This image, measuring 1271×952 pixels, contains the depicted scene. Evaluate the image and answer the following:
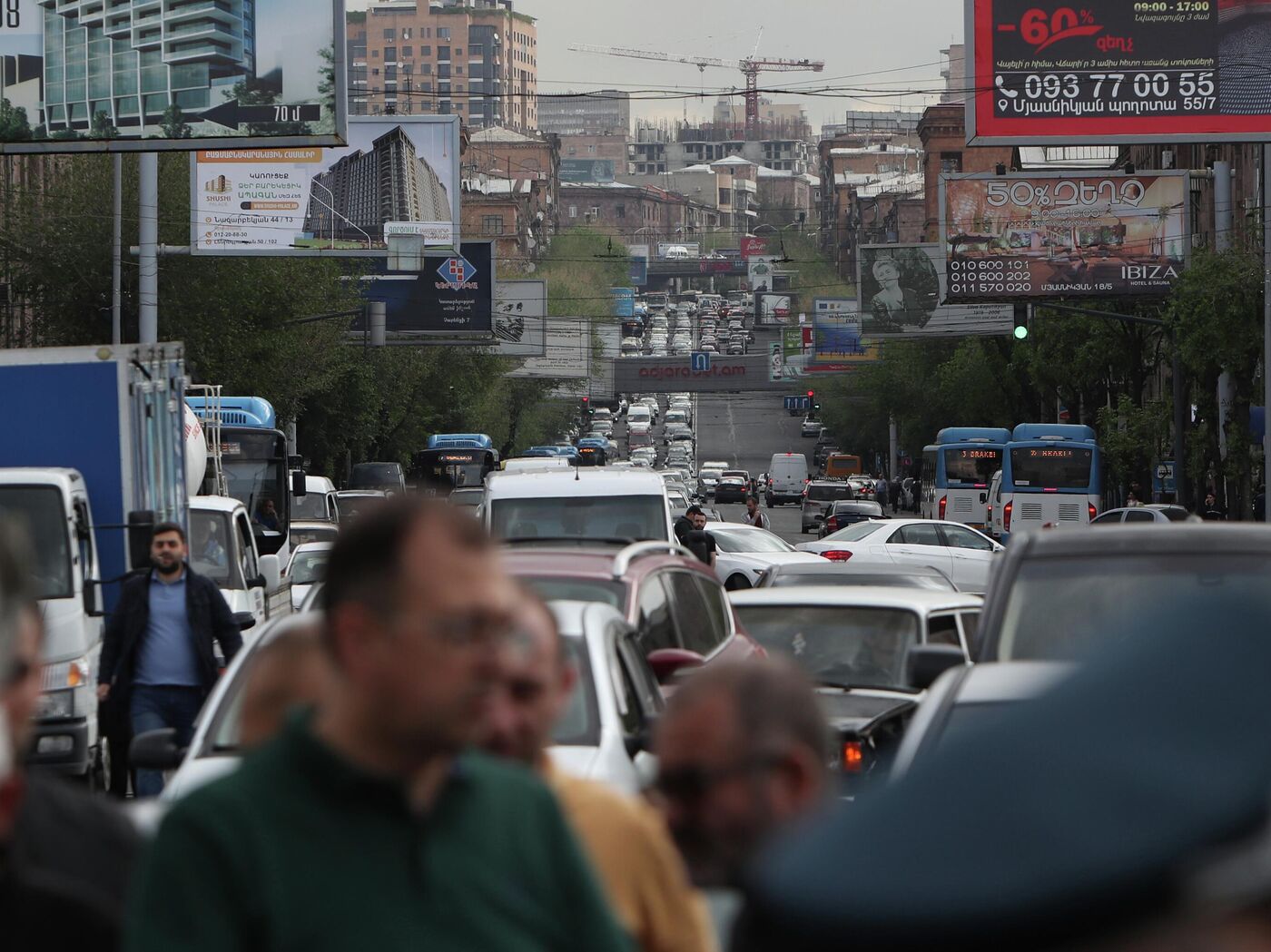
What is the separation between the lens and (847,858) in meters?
1.25

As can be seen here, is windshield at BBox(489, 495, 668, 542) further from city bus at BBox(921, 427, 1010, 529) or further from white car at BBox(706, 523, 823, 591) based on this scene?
city bus at BBox(921, 427, 1010, 529)

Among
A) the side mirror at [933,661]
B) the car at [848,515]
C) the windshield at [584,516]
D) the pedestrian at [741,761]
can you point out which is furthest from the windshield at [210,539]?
the car at [848,515]

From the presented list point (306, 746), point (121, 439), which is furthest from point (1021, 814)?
point (121, 439)

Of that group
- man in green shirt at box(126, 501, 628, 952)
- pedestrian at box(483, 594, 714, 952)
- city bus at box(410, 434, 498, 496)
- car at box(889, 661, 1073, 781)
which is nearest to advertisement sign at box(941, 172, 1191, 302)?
city bus at box(410, 434, 498, 496)

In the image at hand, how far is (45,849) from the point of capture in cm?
269

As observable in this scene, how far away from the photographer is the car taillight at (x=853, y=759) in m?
9.19

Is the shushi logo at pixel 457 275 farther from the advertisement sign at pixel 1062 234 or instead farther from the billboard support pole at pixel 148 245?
the billboard support pole at pixel 148 245

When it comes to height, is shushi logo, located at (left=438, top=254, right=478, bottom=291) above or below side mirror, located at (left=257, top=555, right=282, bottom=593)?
above

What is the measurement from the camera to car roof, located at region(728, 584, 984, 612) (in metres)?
11.5

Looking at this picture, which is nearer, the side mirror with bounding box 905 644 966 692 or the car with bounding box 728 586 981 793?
the side mirror with bounding box 905 644 966 692

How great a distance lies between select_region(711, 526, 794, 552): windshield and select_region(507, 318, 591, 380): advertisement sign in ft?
189

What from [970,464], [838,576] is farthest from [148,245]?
[970,464]

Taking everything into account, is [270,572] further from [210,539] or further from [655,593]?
[655,593]

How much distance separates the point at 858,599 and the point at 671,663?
241cm
